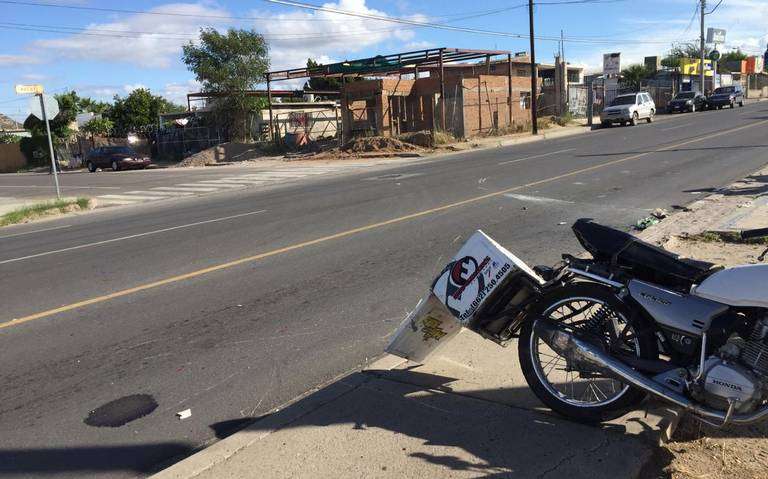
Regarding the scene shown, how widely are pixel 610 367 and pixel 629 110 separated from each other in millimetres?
38803

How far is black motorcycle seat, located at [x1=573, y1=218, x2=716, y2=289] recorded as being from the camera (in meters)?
3.15

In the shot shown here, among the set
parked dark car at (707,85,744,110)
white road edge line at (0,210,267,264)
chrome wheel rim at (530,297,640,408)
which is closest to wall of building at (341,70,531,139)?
parked dark car at (707,85,744,110)

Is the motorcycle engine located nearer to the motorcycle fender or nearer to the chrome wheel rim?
the chrome wheel rim

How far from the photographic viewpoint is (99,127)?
168 feet

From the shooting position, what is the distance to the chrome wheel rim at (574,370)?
3.31 meters

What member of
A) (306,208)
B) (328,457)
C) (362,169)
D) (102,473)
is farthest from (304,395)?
(362,169)

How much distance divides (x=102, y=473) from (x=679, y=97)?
189 ft

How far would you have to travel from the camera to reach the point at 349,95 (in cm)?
3819

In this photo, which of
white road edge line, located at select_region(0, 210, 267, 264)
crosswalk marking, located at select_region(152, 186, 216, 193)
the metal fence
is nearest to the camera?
white road edge line, located at select_region(0, 210, 267, 264)

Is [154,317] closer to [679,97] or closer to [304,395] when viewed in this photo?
[304,395]

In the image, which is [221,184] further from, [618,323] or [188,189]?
[618,323]

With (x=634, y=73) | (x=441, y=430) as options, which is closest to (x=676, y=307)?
(x=441, y=430)

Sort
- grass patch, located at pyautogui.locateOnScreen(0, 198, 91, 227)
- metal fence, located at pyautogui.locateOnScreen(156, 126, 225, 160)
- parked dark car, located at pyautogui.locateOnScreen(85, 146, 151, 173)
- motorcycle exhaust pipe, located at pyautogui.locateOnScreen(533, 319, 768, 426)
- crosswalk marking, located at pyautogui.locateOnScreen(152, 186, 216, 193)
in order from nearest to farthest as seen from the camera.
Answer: motorcycle exhaust pipe, located at pyautogui.locateOnScreen(533, 319, 768, 426), grass patch, located at pyautogui.locateOnScreen(0, 198, 91, 227), crosswalk marking, located at pyautogui.locateOnScreen(152, 186, 216, 193), parked dark car, located at pyautogui.locateOnScreen(85, 146, 151, 173), metal fence, located at pyautogui.locateOnScreen(156, 126, 225, 160)

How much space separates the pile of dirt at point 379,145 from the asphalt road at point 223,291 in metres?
16.9
